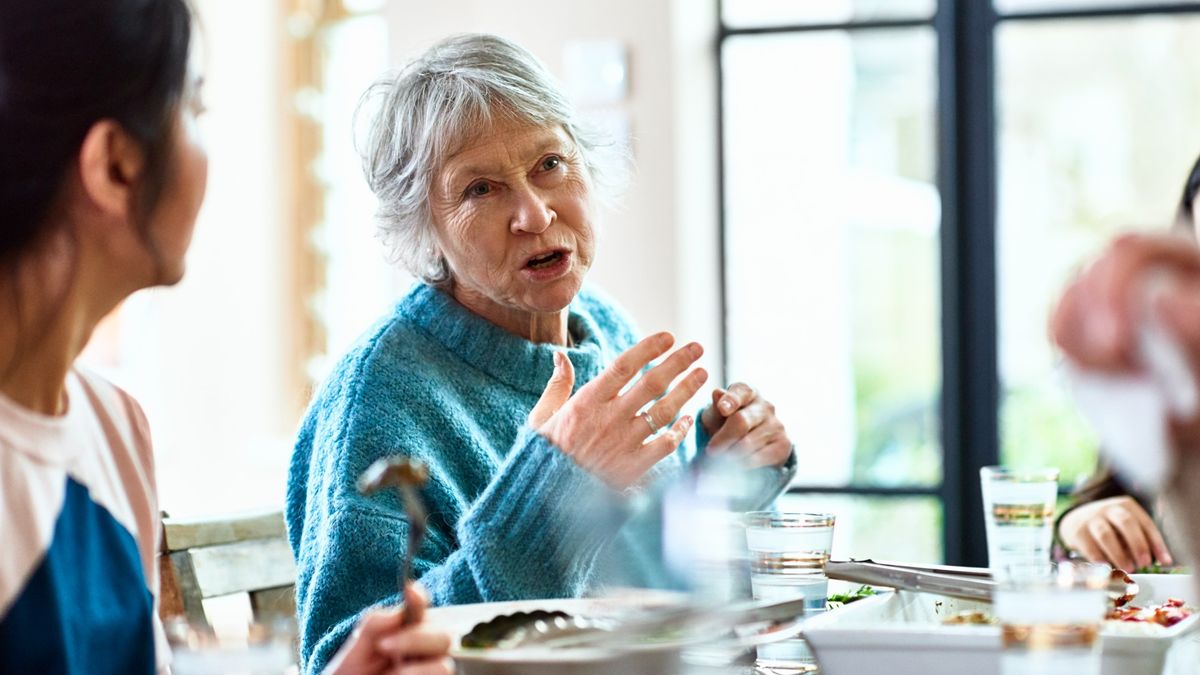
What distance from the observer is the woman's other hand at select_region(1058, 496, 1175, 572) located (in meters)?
1.75

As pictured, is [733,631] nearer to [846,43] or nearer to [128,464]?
[128,464]

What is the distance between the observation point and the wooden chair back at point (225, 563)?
5.37 feet

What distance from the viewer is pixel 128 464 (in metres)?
1.20

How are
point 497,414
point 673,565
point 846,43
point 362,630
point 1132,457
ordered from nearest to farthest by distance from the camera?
point 1132,457 → point 362,630 → point 673,565 → point 497,414 → point 846,43

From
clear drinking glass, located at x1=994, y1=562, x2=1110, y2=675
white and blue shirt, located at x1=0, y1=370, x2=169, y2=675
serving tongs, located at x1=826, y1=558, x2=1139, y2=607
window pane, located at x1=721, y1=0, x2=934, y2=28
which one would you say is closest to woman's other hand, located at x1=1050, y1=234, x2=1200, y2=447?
clear drinking glass, located at x1=994, y1=562, x2=1110, y2=675

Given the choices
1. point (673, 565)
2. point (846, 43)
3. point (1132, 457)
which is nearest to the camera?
point (1132, 457)

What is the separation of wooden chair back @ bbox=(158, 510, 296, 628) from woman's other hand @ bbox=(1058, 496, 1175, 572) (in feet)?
3.15

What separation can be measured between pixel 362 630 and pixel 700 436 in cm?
86

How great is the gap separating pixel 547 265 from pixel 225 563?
0.52m

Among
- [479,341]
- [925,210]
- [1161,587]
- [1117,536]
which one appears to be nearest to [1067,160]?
[925,210]

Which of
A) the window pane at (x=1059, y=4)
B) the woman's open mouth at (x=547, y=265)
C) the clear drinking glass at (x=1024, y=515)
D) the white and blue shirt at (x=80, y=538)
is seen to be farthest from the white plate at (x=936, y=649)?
the window pane at (x=1059, y=4)

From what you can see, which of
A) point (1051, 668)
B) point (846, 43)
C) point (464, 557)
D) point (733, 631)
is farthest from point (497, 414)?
point (846, 43)

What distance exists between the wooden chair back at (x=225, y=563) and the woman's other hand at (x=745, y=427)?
54cm

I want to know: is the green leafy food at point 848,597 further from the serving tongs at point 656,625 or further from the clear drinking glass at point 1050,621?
the clear drinking glass at point 1050,621
